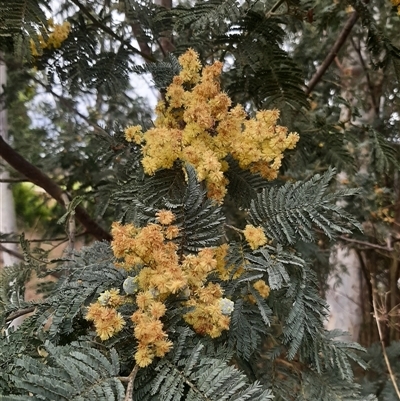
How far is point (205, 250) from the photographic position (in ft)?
1.33

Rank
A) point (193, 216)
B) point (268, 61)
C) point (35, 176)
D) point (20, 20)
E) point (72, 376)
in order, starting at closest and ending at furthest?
point (72, 376), point (193, 216), point (20, 20), point (268, 61), point (35, 176)

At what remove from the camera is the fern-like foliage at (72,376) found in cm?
32

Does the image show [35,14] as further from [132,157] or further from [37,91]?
[37,91]

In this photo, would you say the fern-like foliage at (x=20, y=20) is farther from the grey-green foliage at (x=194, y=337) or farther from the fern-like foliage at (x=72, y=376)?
the fern-like foliage at (x=72, y=376)

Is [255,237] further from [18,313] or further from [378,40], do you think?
[378,40]

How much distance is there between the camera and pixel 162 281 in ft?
1.26

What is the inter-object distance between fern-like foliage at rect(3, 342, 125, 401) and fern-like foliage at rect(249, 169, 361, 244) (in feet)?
0.66

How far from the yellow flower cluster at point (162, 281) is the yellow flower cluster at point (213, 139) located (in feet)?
0.29

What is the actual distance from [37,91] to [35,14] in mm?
1206

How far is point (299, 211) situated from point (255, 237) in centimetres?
5

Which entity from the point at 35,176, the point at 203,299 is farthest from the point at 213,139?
the point at 35,176

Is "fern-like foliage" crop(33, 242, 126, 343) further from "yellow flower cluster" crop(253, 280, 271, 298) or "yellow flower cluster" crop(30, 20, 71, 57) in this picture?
"yellow flower cluster" crop(30, 20, 71, 57)

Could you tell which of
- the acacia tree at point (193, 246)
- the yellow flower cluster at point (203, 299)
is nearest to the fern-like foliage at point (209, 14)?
the acacia tree at point (193, 246)

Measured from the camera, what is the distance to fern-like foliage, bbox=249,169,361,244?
458 mm
